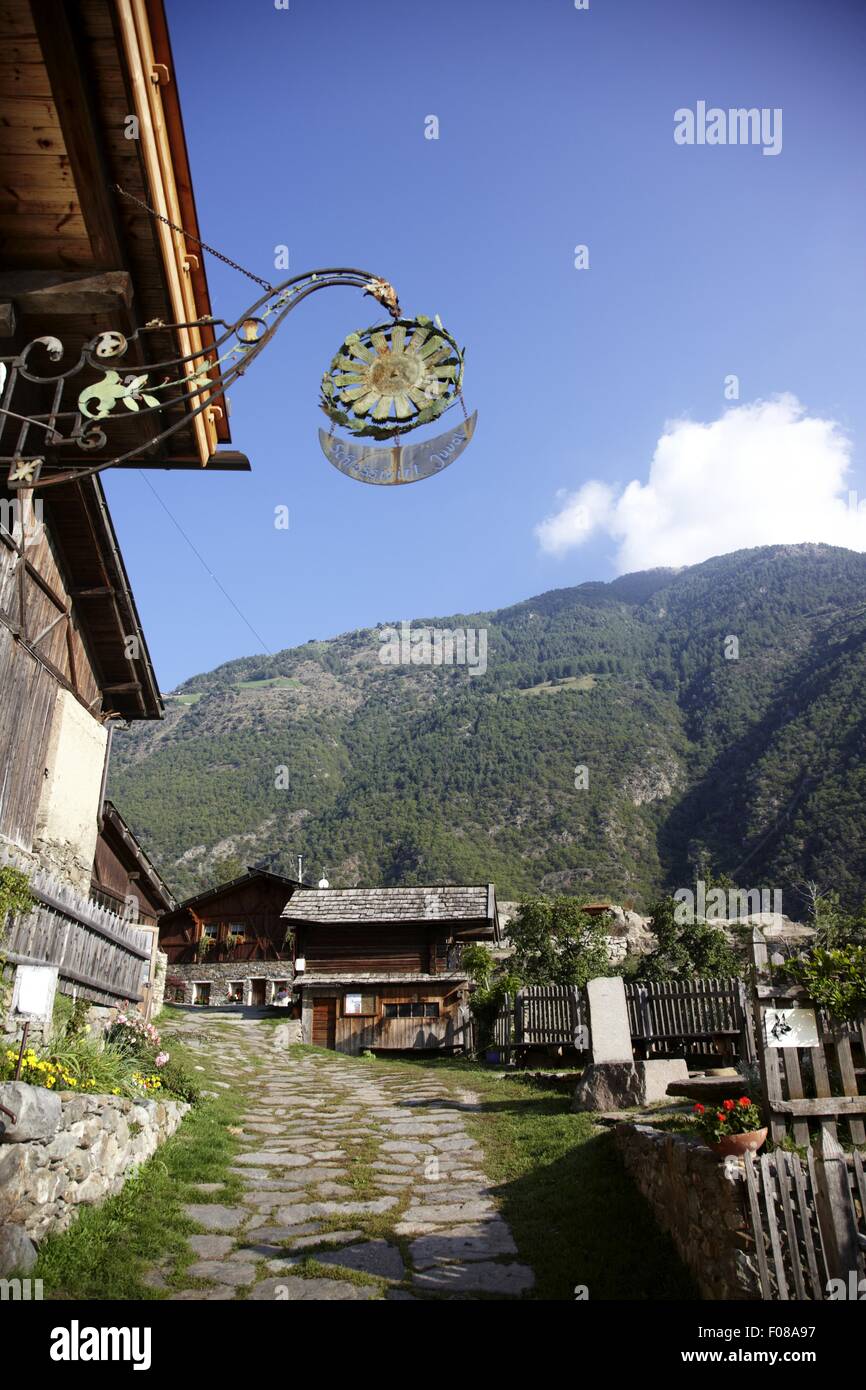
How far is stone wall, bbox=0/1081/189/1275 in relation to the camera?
16.8 feet

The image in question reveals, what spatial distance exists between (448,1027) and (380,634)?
555 ft

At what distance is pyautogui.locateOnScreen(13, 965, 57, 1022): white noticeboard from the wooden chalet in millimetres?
1429

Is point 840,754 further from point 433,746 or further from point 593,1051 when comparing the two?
point 593,1051

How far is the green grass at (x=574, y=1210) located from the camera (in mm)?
5773

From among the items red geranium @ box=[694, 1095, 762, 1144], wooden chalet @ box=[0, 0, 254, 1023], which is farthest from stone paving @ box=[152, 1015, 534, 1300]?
wooden chalet @ box=[0, 0, 254, 1023]

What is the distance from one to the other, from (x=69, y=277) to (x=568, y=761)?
93086 mm

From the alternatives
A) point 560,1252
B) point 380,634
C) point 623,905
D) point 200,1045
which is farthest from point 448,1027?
point 380,634

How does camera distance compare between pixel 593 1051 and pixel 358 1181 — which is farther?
pixel 593 1051

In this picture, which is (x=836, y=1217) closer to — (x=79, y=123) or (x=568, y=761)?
(x=79, y=123)

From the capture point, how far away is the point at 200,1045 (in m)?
19.7

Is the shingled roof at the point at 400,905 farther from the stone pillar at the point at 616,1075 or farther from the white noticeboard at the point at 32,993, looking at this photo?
the white noticeboard at the point at 32,993

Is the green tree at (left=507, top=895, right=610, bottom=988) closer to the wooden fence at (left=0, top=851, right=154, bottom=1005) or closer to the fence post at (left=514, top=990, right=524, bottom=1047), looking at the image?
the fence post at (left=514, top=990, right=524, bottom=1047)

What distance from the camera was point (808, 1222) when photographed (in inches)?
180

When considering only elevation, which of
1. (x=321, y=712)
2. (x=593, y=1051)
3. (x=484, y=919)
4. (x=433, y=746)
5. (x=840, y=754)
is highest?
(x=321, y=712)
